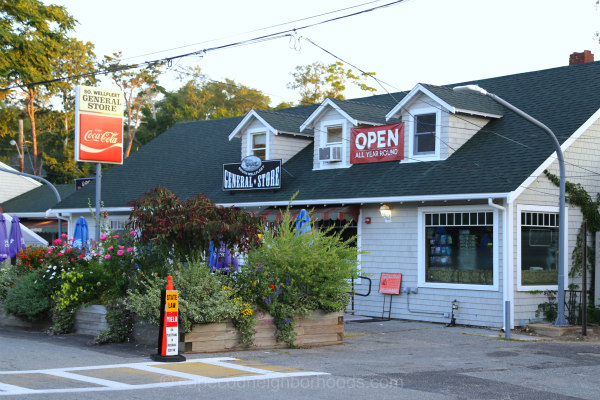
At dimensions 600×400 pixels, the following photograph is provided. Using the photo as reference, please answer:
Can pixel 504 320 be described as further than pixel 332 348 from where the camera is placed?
Yes

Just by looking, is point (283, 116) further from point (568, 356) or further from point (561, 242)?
point (568, 356)

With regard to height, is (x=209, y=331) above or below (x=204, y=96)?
below

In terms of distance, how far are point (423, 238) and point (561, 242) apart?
3.27m

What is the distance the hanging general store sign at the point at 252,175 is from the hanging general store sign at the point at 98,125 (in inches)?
180

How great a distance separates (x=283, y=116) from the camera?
77.9 feet

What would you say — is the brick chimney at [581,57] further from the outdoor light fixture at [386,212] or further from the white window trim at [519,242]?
the outdoor light fixture at [386,212]

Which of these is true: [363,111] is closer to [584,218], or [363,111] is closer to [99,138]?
[584,218]

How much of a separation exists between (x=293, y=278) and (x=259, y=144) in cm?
1101

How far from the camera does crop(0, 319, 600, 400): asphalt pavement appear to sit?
348 inches

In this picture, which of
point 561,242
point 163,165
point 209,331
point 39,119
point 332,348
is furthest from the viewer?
point 39,119

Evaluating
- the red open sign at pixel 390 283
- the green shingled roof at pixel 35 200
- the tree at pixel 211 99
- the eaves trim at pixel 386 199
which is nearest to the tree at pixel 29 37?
the green shingled roof at pixel 35 200

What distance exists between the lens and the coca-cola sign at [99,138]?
709 inches

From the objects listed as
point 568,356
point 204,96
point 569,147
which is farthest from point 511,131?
point 204,96

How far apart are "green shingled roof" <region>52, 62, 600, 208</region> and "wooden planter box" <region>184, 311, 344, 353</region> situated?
15.6 ft
